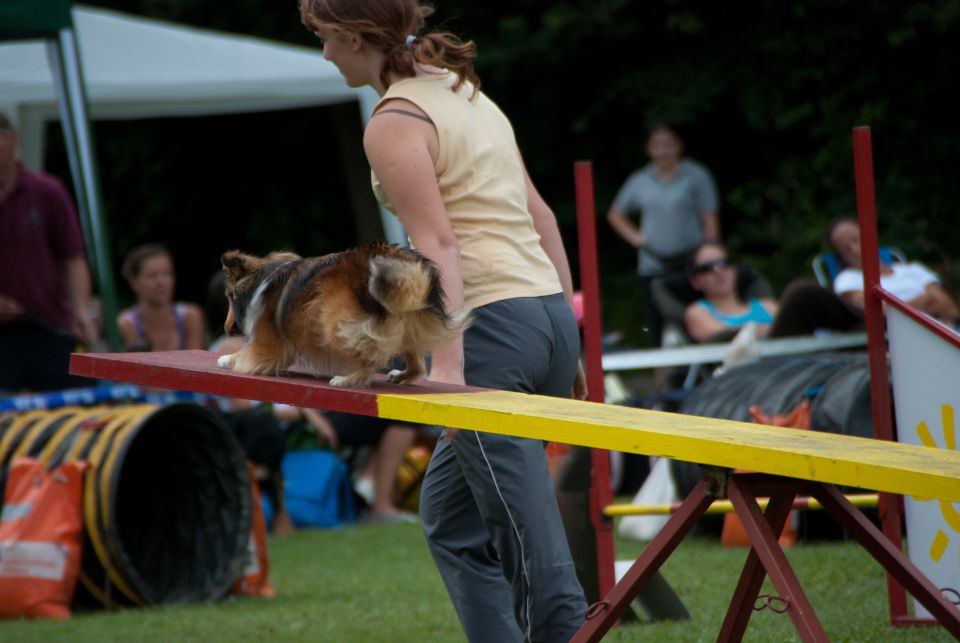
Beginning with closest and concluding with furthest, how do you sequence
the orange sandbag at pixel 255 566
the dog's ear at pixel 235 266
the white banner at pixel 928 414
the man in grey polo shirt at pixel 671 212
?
the dog's ear at pixel 235 266
the white banner at pixel 928 414
the orange sandbag at pixel 255 566
the man in grey polo shirt at pixel 671 212

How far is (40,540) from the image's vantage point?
549cm

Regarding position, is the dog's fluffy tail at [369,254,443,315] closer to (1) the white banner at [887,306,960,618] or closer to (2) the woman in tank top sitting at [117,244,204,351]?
(1) the white banner at [887,306,960,618]

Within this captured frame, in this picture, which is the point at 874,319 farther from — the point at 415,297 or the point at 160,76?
the point at 160,76

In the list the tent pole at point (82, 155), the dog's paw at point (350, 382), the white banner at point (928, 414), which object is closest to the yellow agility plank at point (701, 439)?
the dog's paw at point (350, 382)

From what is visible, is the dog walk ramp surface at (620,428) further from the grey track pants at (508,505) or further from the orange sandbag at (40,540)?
the orange sandbag at (40,540)

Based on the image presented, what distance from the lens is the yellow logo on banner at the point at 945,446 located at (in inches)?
157

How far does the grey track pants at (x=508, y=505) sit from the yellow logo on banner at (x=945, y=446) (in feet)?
4.38

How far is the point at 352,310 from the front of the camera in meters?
3.00

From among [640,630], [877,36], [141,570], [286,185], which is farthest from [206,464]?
[286,185]

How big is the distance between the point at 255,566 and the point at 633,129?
9376 millimetres

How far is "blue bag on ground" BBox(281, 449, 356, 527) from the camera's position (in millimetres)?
7953

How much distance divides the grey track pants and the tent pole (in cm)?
475

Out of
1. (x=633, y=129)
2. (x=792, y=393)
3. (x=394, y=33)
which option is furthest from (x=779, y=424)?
(x=633, y=129)

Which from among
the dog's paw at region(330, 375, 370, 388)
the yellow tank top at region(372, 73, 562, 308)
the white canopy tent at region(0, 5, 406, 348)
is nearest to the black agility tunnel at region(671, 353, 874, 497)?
the yellow tank top at region(372, 73, 562, 308)
